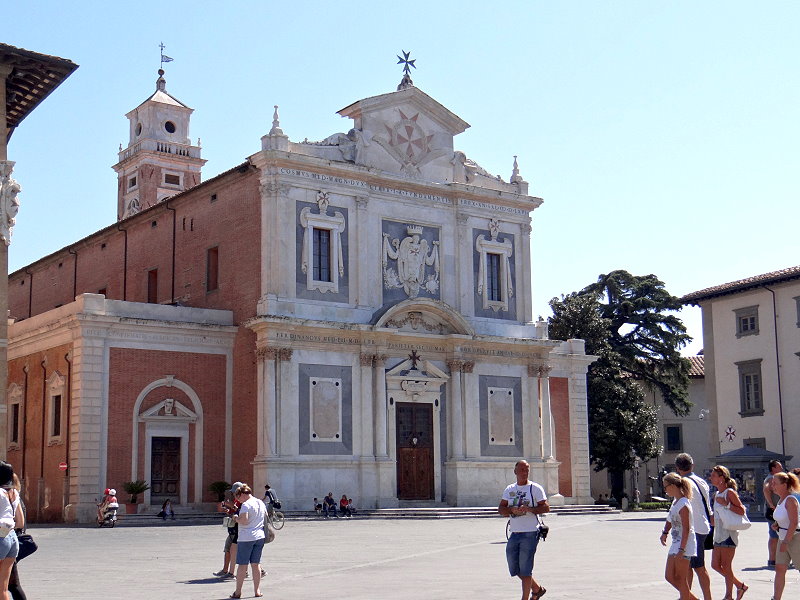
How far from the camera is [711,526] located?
13094mm

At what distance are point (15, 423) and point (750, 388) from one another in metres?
29.1

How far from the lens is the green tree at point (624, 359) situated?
2104 inches

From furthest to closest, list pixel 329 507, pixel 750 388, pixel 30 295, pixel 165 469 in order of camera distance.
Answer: pixel 30 295, pixel 750 388, pixel 165 469, pixel 329 507

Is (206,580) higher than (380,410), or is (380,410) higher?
(380,410)

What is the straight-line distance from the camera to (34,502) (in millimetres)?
37656

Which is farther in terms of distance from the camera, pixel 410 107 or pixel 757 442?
pixel 757 442

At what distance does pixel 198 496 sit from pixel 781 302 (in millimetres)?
24576

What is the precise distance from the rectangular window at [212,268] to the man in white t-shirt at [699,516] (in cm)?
2986

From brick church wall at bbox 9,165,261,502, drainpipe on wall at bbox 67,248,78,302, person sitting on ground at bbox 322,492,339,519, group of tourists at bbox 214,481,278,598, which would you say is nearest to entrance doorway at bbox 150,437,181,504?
brick church wall at bbox 9,165,261,502

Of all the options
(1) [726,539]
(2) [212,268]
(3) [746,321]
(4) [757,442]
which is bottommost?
(1) [726,539]

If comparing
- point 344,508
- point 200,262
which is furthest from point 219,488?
point 200,262

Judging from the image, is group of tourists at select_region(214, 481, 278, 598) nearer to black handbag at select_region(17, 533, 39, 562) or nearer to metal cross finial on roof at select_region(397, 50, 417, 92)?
black handbag at select_region(17, 533, 39, 562)

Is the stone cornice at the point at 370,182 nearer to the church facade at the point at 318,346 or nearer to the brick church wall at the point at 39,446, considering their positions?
the church facade at the point at 318,346

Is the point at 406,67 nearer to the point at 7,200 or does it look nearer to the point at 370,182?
the point at 370,182
